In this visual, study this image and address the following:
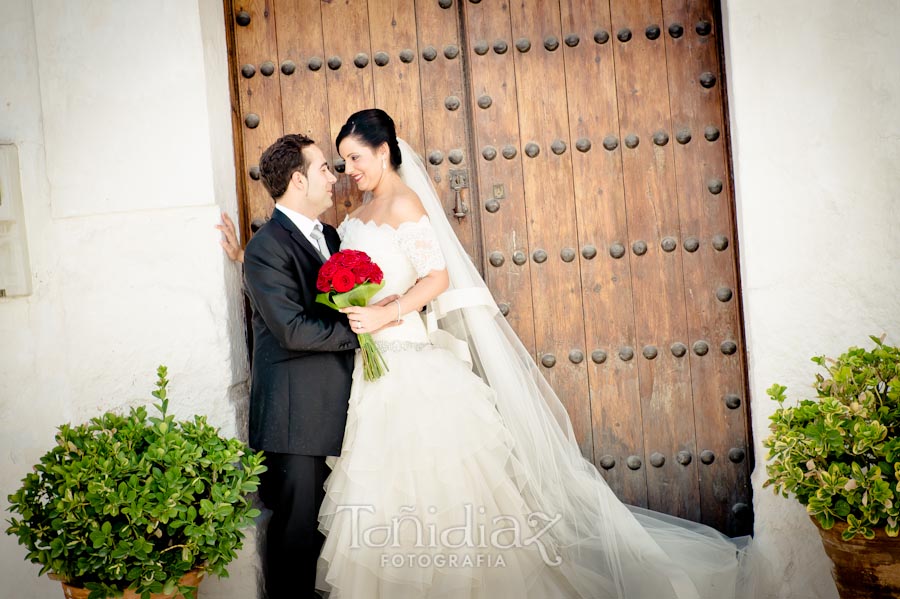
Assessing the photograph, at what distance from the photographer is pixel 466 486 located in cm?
238

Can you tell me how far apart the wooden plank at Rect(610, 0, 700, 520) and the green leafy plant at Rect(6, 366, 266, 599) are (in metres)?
1.68

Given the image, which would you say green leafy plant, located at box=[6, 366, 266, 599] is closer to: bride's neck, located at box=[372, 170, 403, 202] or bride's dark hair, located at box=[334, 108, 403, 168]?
bride's neck, located at box=[372, 170, 403, 202]

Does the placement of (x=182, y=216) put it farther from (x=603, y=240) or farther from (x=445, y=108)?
(x=603, y=240)

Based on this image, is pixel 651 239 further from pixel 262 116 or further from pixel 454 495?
pixel 262 116

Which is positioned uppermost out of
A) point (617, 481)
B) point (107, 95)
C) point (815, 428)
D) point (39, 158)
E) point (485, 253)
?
point (107, 95)

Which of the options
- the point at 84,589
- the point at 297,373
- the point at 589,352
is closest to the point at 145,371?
the point at 297,373

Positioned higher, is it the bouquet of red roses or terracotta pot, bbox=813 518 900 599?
the bouquet of red roses

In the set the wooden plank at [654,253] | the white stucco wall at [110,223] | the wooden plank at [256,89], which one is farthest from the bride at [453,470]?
the white stucco wall at [110,223]

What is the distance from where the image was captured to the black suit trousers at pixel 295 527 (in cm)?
246

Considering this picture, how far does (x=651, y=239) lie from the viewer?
9.82 feet

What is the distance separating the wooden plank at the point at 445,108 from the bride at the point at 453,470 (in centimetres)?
21

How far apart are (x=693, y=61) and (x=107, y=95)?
7.81 ft

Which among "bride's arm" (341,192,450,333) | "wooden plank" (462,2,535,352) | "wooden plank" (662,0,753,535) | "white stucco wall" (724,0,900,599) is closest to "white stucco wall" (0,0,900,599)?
"white stucco wall" (724,0,900,599)

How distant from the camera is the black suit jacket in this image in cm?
241
